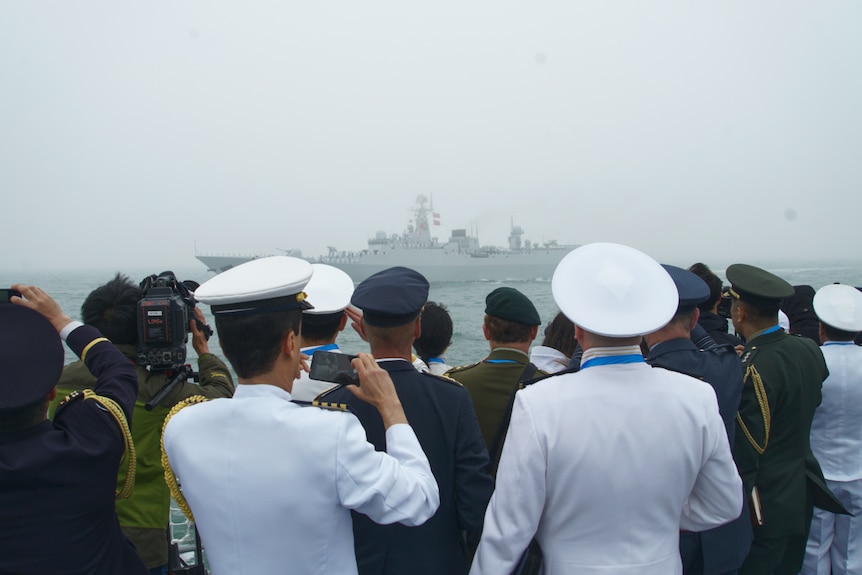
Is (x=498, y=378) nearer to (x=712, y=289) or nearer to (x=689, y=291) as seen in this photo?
(x=689, y=291)

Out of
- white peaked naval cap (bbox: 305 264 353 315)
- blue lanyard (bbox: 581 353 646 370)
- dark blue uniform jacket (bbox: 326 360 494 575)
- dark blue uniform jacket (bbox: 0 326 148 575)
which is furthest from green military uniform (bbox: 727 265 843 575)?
dark blue uniform jacket (bbox: 0 326 148 575)

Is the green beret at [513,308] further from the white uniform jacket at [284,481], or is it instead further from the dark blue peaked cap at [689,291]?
the white uniform jacket at [284,481]

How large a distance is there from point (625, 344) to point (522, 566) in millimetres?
622

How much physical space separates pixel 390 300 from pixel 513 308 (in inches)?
28.5

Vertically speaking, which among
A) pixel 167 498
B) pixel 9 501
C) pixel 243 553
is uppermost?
pixel 9 501

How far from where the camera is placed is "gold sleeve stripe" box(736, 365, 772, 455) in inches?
75.2

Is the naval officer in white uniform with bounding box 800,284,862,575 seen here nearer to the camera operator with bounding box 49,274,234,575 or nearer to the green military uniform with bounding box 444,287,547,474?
the green military uniform with bounding box 444,287,547,474

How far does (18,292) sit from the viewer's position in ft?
4.89

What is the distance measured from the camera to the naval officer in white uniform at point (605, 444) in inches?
49.0

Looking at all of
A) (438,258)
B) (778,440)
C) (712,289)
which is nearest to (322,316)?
(778,440)

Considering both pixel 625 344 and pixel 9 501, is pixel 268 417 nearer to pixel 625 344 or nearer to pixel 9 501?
pixel 9 501

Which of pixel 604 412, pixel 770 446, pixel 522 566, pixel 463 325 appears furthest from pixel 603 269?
pixel 463 325

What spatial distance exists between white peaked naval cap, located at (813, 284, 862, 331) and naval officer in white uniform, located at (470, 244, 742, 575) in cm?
155

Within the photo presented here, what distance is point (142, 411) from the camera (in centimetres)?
170
